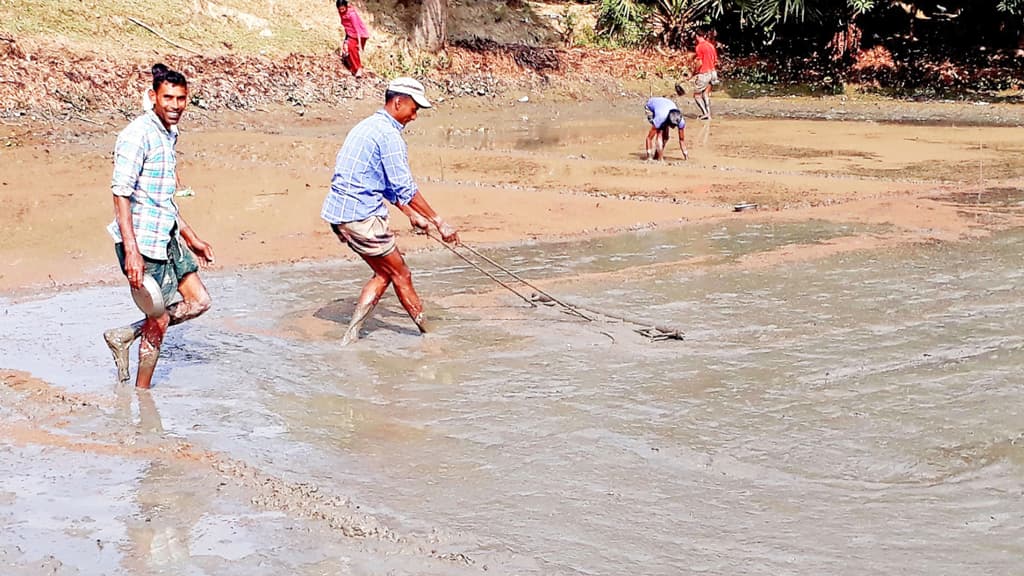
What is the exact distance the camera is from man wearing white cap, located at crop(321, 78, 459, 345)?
668cm

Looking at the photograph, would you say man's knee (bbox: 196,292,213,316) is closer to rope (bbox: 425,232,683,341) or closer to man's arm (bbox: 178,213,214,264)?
man's arm (bbox: 178,213,214,264)

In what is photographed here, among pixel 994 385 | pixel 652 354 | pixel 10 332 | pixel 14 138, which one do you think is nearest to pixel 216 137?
pixel 14 138

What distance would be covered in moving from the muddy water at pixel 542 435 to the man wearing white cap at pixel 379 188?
574 millimetres

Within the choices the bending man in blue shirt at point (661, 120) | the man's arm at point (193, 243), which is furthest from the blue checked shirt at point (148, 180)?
the bending man in blue shirt at point (661, 120)

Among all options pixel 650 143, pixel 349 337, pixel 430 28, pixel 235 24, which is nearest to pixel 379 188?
pixel 349 337

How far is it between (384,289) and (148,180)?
1.87 m

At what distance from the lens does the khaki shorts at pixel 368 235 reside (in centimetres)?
683

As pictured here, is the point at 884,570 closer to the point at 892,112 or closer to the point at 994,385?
the point at 994,385

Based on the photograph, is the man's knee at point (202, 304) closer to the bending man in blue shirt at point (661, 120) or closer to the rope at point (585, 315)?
the rope at point (585, 315)

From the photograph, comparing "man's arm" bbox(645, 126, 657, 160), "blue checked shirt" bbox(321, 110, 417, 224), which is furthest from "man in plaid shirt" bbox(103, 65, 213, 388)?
"man's arm" bbox(645, 126, 657, 160)

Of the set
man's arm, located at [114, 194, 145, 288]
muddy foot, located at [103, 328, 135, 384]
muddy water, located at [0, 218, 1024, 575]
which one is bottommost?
muddy water, located at [0, 218, 1024, 575]

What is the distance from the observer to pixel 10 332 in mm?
7254

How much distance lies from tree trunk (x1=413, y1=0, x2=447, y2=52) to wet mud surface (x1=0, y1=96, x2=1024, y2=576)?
38.5ft

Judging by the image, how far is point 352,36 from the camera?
68.2 feet
